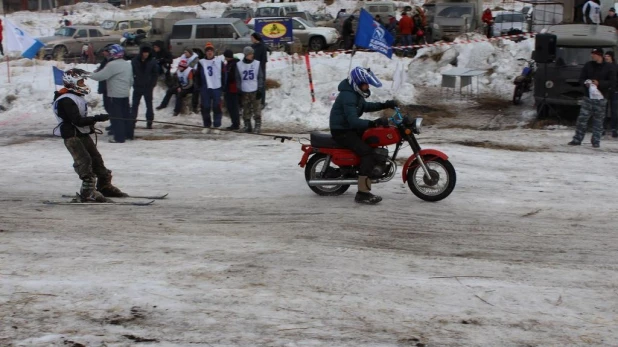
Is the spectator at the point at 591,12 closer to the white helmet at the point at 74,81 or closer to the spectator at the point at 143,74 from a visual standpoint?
the spectator at the point at 143,74

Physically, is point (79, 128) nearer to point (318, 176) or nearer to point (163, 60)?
point (318, 176)

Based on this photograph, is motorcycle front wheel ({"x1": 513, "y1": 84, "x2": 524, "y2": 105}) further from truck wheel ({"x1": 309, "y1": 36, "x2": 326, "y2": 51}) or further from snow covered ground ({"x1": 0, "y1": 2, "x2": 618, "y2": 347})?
truck wheel ({"x1": 309, "y1": 36, "x2": 326, "y2": 51})

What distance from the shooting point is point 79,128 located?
10.3m

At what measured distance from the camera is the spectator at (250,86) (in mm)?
16359

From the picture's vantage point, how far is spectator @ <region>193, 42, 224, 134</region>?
54.9 feet

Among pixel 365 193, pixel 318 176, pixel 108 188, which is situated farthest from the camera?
pixel 108 188

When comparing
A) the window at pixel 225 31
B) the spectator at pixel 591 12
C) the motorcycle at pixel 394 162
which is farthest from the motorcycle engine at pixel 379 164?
the window at pixel 225 31

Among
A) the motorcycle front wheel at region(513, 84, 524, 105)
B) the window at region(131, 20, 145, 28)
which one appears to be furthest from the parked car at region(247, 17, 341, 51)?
the motorcycle front wheel at region(513, 84, 524, 105)

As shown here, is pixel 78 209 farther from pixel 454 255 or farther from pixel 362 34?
pixel 362 34

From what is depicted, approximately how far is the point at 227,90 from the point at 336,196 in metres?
6.43

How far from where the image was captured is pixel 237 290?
22.0 feet

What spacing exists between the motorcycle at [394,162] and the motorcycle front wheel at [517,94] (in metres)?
9.60

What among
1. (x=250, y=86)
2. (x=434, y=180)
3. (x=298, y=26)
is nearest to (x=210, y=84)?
(x=250, y=86)

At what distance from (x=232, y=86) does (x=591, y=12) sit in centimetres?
1006
